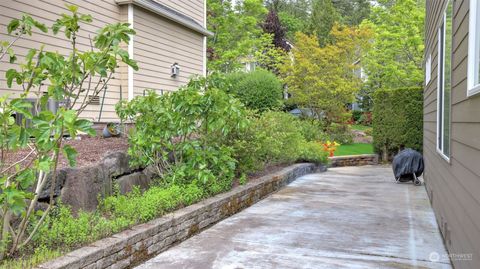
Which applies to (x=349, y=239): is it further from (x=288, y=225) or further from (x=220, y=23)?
(x=220, y=23)

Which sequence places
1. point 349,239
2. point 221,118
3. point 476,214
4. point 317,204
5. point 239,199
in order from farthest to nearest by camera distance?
point 317,204, point 239,199, point 221,118, point 349,239, point 476,214

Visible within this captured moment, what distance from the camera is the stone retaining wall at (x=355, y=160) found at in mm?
13858

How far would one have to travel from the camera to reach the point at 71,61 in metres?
3.65

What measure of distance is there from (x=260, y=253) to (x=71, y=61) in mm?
2538

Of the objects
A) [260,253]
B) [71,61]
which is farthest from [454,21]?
[71,61]

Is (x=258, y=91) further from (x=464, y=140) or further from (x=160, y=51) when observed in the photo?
(x=464, y=140)

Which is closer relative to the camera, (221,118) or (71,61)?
(71,61)

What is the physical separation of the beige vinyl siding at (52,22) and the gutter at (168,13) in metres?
0.37

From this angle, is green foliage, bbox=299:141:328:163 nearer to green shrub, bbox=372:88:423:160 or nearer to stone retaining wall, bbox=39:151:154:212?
green shrub, bbox=372:88:423:160

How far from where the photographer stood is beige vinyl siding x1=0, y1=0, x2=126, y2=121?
6.15 metres

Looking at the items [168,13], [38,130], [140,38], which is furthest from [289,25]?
[38,130]

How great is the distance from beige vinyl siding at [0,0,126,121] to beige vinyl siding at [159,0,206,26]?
6.60 feet

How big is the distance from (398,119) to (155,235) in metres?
10.7

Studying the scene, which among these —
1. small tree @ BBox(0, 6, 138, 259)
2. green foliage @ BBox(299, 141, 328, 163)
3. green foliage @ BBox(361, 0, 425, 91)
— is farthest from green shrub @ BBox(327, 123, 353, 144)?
small tree @ BBox(0, 6, 138, 259)
